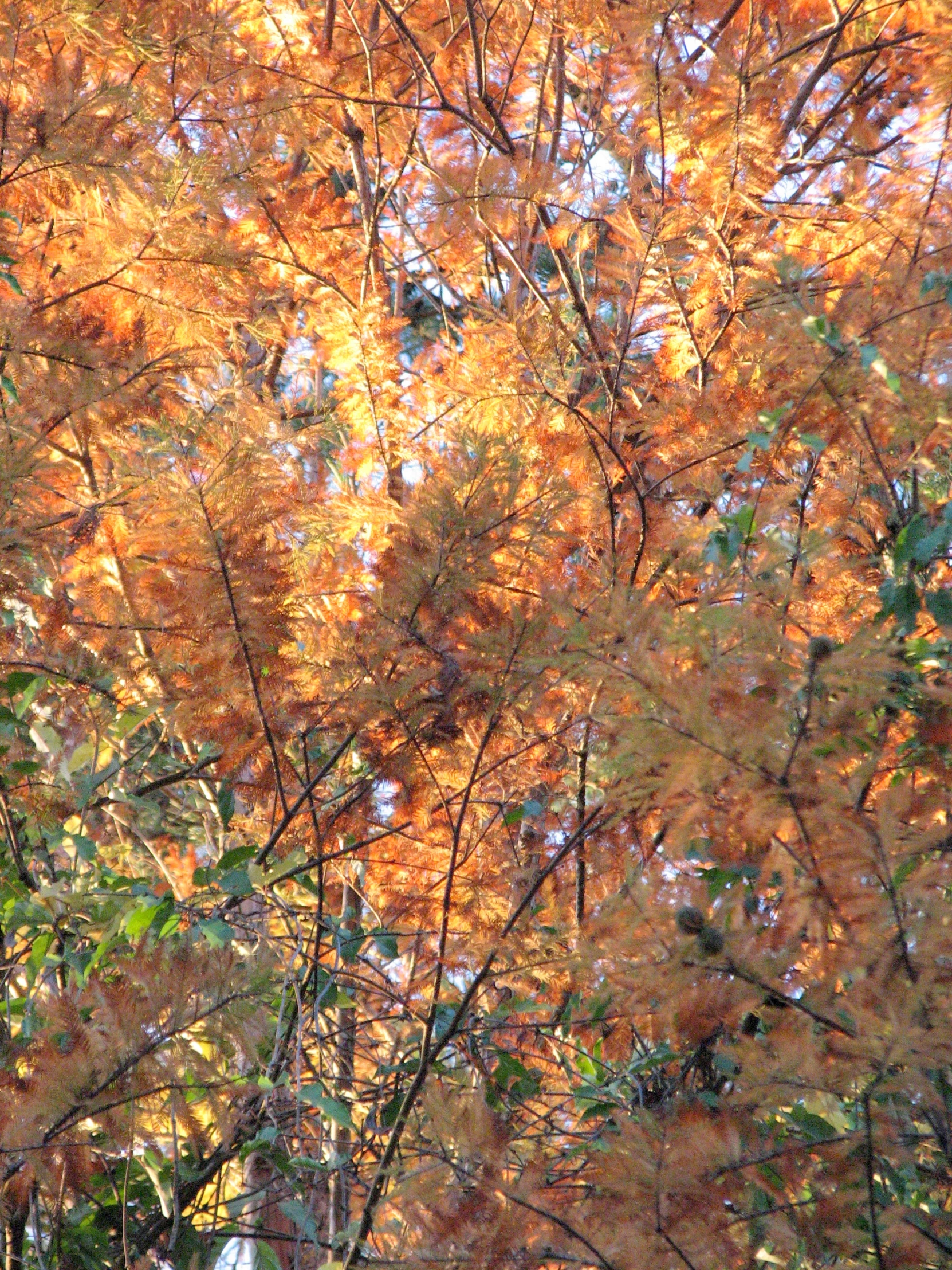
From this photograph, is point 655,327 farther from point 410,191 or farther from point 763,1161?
point 763,1161

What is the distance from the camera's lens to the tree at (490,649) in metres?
1.46

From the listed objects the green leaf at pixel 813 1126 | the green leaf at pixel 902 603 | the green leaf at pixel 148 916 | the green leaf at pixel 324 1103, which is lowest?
the green leaf at pixel 324 1103

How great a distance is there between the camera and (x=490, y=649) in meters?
1.99

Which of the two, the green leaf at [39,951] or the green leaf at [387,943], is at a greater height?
the green leaf at [387,943]

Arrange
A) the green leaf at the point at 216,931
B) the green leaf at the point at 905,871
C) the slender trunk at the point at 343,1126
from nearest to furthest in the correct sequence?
the green leaf at the point at 905,871
the green leaf at the point at 216,931
the slender trunk at the point at 343,1126

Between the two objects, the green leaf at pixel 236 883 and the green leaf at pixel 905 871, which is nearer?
the green leaf at pixel 905 871

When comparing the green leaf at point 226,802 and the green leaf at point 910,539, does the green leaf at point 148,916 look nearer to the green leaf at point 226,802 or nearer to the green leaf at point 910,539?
the green leaf at point 226,802

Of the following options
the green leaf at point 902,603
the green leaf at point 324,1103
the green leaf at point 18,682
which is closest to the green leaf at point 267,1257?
the green leaf at point 324,1103

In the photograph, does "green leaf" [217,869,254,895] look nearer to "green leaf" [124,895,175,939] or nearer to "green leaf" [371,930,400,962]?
"green leaf" [124,895,175,939]

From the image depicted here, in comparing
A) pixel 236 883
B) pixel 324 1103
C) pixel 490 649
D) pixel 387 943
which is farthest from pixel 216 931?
pixel 490 649

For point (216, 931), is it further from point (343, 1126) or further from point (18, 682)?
point (18, 682)

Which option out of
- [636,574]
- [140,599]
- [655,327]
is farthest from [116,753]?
[655,327]

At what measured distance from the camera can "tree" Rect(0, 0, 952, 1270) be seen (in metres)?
1.46

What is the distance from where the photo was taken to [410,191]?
385 cm
